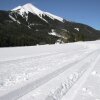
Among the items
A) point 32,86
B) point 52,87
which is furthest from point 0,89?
point 52,87

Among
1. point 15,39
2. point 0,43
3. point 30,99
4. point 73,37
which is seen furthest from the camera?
point 73,37

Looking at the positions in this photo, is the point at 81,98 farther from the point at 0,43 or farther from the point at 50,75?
the point at 0,43

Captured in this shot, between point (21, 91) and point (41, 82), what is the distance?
1.53m

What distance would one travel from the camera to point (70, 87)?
7.40 m

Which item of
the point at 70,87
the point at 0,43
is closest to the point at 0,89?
the point at 70,87

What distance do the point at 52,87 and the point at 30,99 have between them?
156 cm

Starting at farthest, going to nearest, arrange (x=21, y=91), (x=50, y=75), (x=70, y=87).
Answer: (x=50, y=75) → (x=70, y=87) → (x=21, y=91)

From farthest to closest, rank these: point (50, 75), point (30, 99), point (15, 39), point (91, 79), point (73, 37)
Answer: point (73, 37)
point (15, 39)
point (50, 75)
point (91, 79)
point (30, 99)

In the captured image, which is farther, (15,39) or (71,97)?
(15,39)

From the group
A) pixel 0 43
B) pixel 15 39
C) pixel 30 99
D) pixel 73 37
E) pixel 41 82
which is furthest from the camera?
pixel 73 37

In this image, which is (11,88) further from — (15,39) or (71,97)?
(15,39)

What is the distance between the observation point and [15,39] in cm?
9719

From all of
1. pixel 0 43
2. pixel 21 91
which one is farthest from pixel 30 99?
pixel 0 43

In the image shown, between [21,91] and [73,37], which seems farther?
[73,37]
